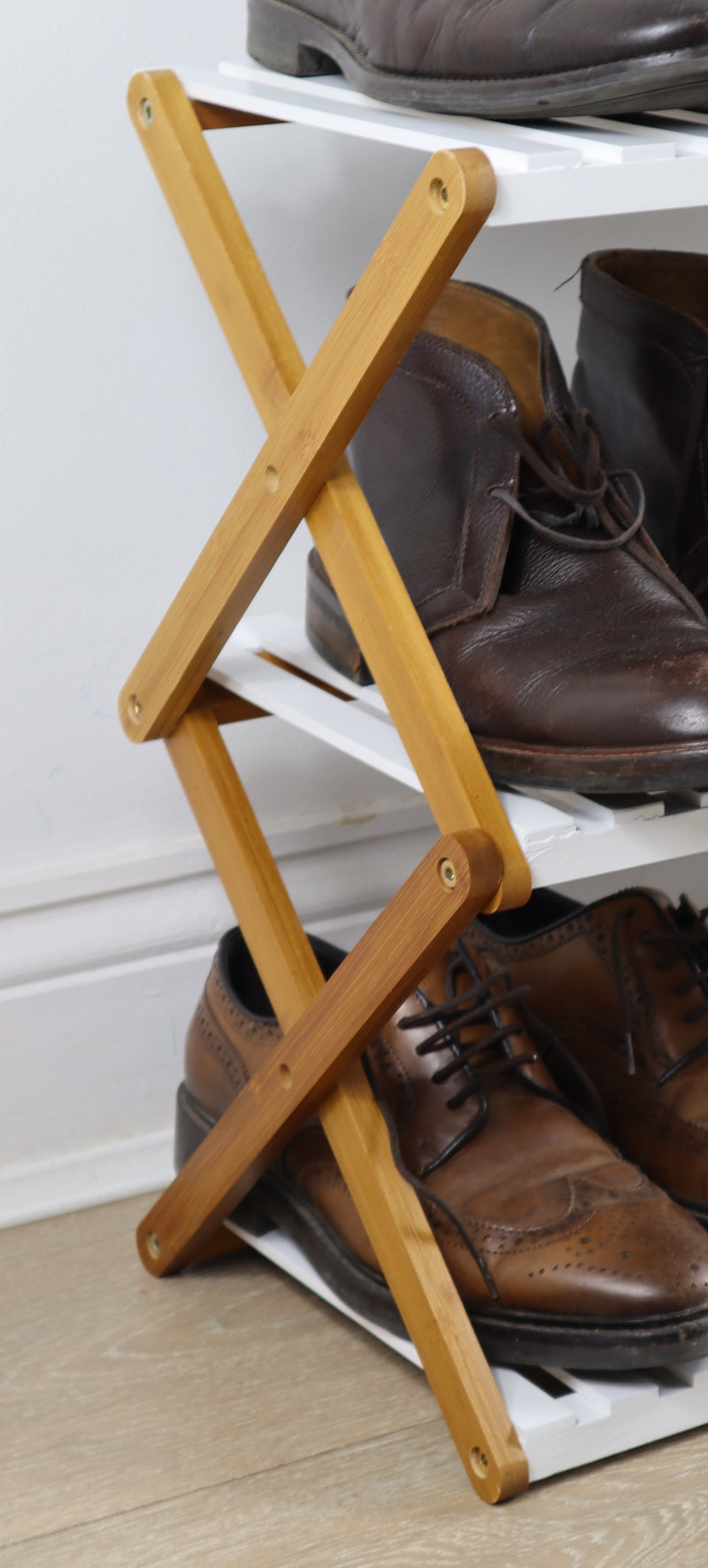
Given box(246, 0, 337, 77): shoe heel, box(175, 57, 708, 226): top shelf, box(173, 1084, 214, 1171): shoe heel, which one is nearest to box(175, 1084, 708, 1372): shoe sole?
box(173, 1084, 214, 1171): shoe heel

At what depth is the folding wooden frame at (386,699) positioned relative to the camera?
0.66m

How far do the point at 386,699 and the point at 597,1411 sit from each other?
0.37m

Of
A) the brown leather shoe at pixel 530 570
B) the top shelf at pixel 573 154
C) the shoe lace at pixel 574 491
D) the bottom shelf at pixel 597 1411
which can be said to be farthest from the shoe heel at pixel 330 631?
the bottom shelf at pixel 597 1411

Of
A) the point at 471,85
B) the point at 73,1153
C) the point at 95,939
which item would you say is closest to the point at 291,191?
the point at 471,85

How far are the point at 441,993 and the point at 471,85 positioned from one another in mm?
463

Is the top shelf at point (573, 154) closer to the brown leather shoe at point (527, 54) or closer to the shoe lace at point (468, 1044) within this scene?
the brown leather shoe at point (527, 54)

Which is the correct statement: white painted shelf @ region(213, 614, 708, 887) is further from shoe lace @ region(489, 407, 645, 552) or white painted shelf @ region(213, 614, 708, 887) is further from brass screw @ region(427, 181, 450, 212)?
brass screw @ region(427, 181, 450, 212)

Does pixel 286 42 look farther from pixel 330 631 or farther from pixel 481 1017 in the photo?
pixel 481 1017

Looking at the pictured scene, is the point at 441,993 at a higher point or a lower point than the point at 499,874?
lower

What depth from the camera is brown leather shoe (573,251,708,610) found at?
2.70ft

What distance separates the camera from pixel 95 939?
1.07 metres

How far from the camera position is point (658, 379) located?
2.74 ft

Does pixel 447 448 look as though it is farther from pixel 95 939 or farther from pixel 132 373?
pixel 95 939

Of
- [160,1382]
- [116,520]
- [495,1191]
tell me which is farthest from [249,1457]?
[116,520]
